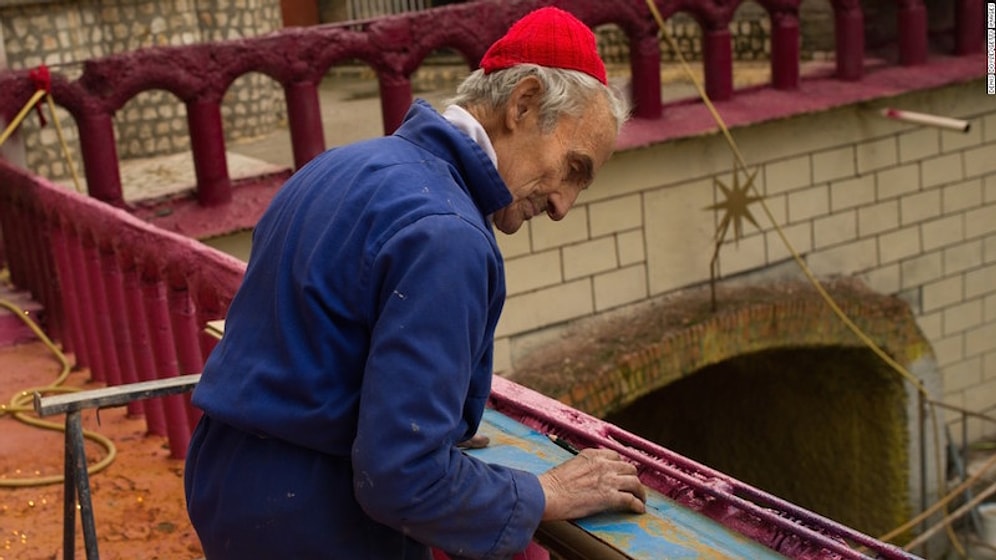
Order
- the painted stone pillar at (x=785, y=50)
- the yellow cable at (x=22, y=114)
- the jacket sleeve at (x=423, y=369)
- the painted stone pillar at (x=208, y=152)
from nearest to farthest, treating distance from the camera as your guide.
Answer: the jacket sleeve at (x=423, y=369) → the yellow cable at (x=22, y=114) → the painted stone pillar at (x=208, y=152) → the painted stone pillar at (x=785, y=50)

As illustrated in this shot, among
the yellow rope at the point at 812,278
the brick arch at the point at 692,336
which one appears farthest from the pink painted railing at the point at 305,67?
the brick arch at the point at 692,336

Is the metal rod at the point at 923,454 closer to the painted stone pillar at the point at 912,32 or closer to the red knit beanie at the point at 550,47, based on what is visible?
the painted stone pillar at the point at 912,32

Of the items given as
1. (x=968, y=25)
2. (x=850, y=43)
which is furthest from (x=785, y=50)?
(x=968, y=25)

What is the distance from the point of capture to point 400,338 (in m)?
1.76

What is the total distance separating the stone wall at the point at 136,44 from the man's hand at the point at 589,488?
26.4 feet

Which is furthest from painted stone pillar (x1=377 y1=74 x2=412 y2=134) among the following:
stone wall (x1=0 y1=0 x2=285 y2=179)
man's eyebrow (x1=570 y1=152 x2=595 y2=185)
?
man's eyebrow (x1=570 y1=152 x2=595 y2=185)

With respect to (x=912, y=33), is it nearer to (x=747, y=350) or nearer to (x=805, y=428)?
(x=747, y=350)

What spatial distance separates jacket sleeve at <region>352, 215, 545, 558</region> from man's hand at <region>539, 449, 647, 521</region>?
0.22 m

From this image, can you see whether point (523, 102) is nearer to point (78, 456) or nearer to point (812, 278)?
point (78, 456)

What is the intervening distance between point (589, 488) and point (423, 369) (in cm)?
46

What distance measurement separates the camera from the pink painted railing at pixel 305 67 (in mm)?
6254

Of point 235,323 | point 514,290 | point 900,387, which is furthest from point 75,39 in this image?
point 235,323

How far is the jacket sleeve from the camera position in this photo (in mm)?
1764

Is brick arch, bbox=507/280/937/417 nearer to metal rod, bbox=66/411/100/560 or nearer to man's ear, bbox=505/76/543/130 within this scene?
metal rod, bbox=66/411/100/560
